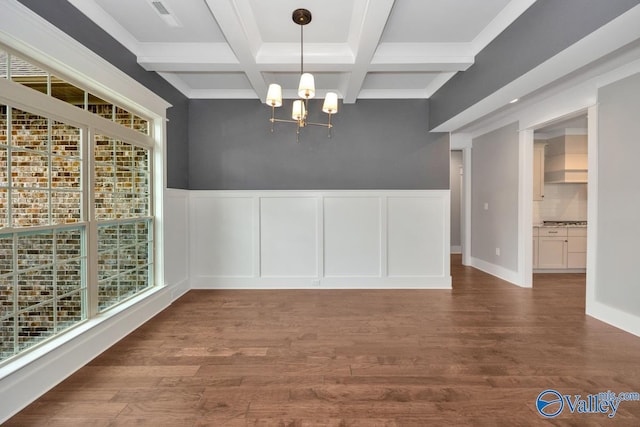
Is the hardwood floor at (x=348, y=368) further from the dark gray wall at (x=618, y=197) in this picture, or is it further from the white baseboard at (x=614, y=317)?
the dark gray wall at (x=618, y=197)

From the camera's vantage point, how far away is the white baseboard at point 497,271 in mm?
4676

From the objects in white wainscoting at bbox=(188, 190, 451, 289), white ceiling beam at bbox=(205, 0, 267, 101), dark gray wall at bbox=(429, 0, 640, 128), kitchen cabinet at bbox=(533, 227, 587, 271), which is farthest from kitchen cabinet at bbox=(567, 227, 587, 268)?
white ceiling beam at bbox=(205, 0, 267, 101)

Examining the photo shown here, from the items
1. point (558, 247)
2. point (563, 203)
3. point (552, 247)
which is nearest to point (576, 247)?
point (558, 247)

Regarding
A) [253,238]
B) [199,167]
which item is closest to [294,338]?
[253,238]

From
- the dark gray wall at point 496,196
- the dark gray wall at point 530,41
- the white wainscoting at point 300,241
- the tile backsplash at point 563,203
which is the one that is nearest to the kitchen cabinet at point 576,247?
the tile backsplash at point 563,203

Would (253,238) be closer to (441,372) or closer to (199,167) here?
(199,167)

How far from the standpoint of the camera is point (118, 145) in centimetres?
296

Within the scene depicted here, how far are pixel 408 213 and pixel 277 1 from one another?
3.13 meters

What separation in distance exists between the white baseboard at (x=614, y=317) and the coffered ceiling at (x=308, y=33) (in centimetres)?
298

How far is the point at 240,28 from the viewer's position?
2.59 m

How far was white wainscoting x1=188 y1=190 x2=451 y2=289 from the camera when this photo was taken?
439 centimetres

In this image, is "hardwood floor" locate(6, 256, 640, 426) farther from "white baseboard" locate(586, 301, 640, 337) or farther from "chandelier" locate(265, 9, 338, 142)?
"chandelier" locate(265, 9, 338, 142)

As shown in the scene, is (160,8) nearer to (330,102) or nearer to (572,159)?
(330,102)

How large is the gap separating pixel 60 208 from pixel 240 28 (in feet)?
6.84
